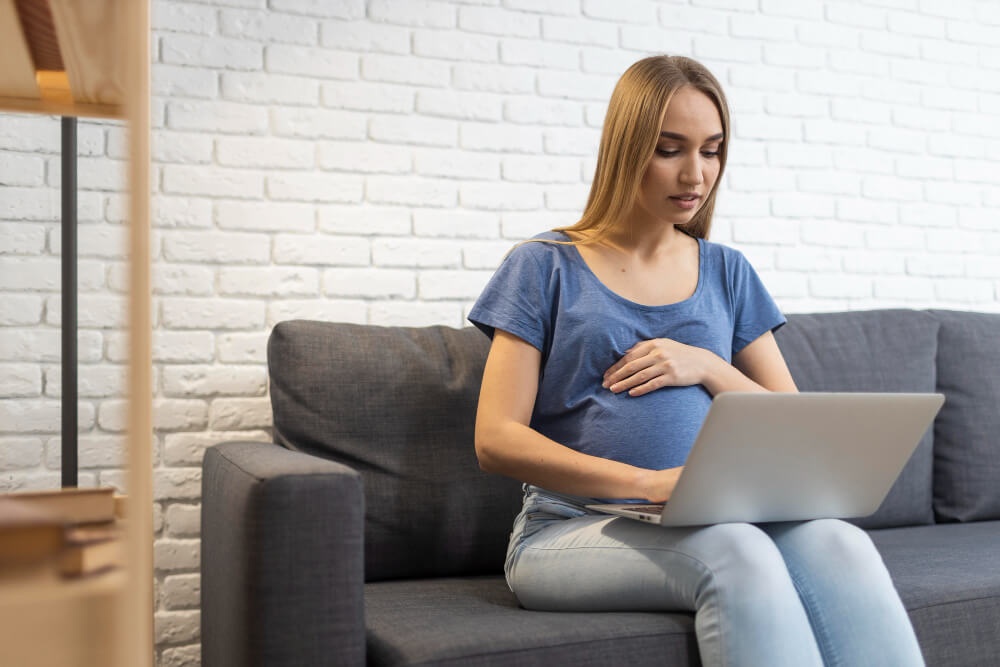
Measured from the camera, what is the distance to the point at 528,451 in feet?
4.78

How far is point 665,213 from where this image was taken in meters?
1.69

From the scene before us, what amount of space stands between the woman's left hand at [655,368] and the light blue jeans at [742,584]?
0.71ft

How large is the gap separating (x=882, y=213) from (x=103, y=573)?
94.8 inches

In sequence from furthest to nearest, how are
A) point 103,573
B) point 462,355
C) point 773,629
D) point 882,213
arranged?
point 882,213
point 462,355
point 773,629
point 103,573

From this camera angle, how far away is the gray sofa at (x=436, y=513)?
48.2 inches

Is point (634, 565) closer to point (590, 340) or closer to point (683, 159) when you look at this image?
point (590, 340)

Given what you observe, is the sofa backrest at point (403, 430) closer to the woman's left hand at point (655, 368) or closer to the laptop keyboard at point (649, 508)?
the woman's left hand at point (655, 368)

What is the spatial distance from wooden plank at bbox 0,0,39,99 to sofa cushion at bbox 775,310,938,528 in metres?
1.61

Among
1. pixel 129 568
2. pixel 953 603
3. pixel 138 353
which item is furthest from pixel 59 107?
pixel 953 603

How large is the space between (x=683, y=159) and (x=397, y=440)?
0.70m

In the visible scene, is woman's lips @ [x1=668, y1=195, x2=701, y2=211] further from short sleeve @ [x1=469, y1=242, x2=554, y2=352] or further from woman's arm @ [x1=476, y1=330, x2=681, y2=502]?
woman's arm @ [x1=476, y1=330, x2=681, y2=502]

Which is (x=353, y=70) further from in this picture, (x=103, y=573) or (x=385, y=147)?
(x=103, y=573)

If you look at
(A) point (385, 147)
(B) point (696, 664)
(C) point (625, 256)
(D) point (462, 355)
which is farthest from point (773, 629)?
(A) point (385, 147)

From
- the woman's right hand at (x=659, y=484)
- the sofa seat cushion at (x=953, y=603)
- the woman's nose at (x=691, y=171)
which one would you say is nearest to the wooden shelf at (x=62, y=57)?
the woman's right hand at (x=659, y=484)
